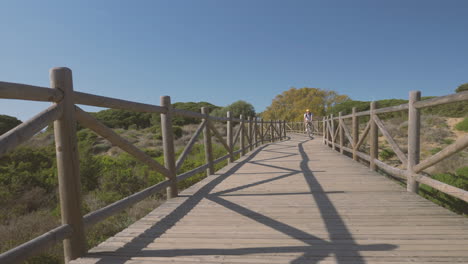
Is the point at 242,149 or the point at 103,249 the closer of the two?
the point at 103,249

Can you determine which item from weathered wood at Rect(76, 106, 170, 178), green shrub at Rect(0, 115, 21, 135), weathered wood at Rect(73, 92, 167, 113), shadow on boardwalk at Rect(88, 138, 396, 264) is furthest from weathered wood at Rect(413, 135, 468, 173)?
green shrub at Rect(0, 115, 21, 135)

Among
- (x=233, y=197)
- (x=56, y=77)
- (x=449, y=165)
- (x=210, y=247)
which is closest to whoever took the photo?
(x=56, y=77)

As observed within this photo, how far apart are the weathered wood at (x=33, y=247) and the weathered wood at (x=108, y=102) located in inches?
36.9

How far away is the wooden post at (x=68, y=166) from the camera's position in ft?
5.97

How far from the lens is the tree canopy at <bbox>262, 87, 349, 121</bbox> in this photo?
3897 centimetres

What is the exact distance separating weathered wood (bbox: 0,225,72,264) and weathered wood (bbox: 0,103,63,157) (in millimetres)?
547

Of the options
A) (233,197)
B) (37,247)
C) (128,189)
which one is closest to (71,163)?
(37,247)

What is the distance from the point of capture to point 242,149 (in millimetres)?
8195

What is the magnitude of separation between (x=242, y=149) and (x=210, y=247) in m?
6.25

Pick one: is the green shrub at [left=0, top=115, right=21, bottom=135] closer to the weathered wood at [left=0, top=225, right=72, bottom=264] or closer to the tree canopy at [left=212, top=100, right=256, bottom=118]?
the weathered wood at [left=0, top=225, right=72, bottom=264]

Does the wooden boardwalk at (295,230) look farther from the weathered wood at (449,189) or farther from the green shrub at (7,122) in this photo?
the green shrub at (7,122)

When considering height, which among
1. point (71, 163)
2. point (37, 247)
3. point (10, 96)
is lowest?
point (37, 247)

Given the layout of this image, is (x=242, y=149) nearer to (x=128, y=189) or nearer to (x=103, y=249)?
(x=128, y=189)

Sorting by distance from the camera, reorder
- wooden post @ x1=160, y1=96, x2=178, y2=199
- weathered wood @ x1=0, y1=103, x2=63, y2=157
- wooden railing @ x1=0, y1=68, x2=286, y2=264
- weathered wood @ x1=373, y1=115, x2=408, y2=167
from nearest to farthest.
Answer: weathered wood @ x1=0, y1=103, x2=63, y2=157 < wooden railing @ x1=0, y1=68, x2=286, y2=264 < wooden post @ x1=160, y1=96, x2=178, y2=199 < weathered wood @ x1=373, y1=115, x2=408, y2=167
